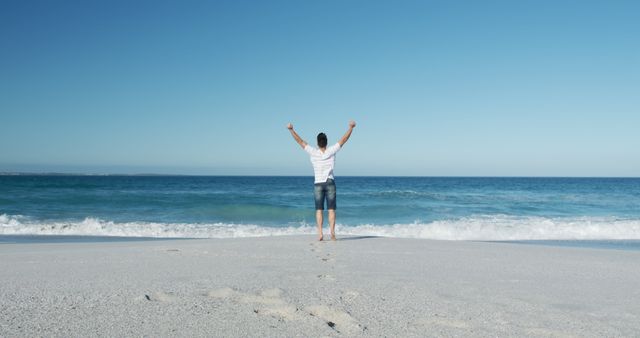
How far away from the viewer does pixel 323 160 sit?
781 centimetres

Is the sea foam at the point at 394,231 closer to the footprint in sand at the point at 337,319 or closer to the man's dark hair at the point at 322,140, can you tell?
the man's dark hair at the point at 322,140

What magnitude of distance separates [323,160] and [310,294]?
4.06m

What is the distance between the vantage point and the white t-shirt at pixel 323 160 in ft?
25.5

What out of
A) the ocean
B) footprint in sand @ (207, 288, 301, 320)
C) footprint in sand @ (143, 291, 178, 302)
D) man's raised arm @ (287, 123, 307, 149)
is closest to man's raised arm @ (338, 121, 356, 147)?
man's raised arm @ (287, 123, 307, 149)

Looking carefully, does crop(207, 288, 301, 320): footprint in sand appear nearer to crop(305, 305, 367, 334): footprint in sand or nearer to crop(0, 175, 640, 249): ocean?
crop(305, 305, 367, 334): footprint in sand

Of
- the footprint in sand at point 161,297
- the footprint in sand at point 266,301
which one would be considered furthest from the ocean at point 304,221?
the footprint in sand at point 161,297

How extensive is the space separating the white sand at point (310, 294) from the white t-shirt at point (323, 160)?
5.44 feet

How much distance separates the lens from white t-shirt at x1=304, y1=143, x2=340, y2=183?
7766 mm

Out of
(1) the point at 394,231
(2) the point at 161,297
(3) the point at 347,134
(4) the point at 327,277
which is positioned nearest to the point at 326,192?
(3) the point at 347,134

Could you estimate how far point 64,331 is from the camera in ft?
9.48

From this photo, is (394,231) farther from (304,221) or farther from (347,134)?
(347,134)

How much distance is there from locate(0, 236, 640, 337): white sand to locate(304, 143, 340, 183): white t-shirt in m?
1.66

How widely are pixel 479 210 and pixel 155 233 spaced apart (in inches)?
739

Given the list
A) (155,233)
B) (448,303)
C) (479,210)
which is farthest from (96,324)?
(479,210)
